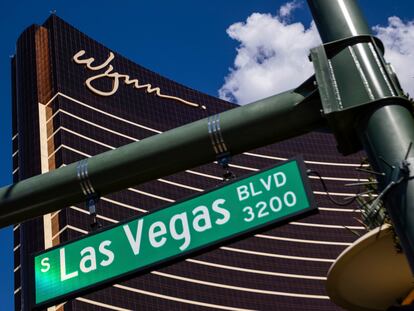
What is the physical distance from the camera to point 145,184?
338 ft

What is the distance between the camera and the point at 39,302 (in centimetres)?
530

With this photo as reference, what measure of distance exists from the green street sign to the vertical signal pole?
52 centimetres

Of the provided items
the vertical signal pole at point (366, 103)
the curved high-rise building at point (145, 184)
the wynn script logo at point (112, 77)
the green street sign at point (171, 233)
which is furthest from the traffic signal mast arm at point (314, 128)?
the wynn script logo at point (112, 77)

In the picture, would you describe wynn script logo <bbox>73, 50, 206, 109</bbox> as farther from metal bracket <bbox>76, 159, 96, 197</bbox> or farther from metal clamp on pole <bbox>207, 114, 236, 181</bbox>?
metal clamp on pole <bbox>207, 114, 236, 181</bbox>

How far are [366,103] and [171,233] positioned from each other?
161cm

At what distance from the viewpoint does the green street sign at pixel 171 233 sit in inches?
191

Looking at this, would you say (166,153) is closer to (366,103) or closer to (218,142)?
(218,142)

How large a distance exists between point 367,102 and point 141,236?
6.04ft

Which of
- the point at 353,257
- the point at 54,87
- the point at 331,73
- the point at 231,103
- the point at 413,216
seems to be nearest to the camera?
the point at 413,216

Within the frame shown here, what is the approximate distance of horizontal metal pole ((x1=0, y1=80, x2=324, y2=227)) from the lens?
4855mm

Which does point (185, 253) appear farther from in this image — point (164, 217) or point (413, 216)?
point (413, 216)

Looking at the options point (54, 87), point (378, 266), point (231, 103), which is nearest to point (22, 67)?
point (54, 87)

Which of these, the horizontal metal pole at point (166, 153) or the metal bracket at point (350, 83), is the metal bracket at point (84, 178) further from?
the metal bracket at point (350, 83)

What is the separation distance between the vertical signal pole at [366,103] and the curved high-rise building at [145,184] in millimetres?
84078
